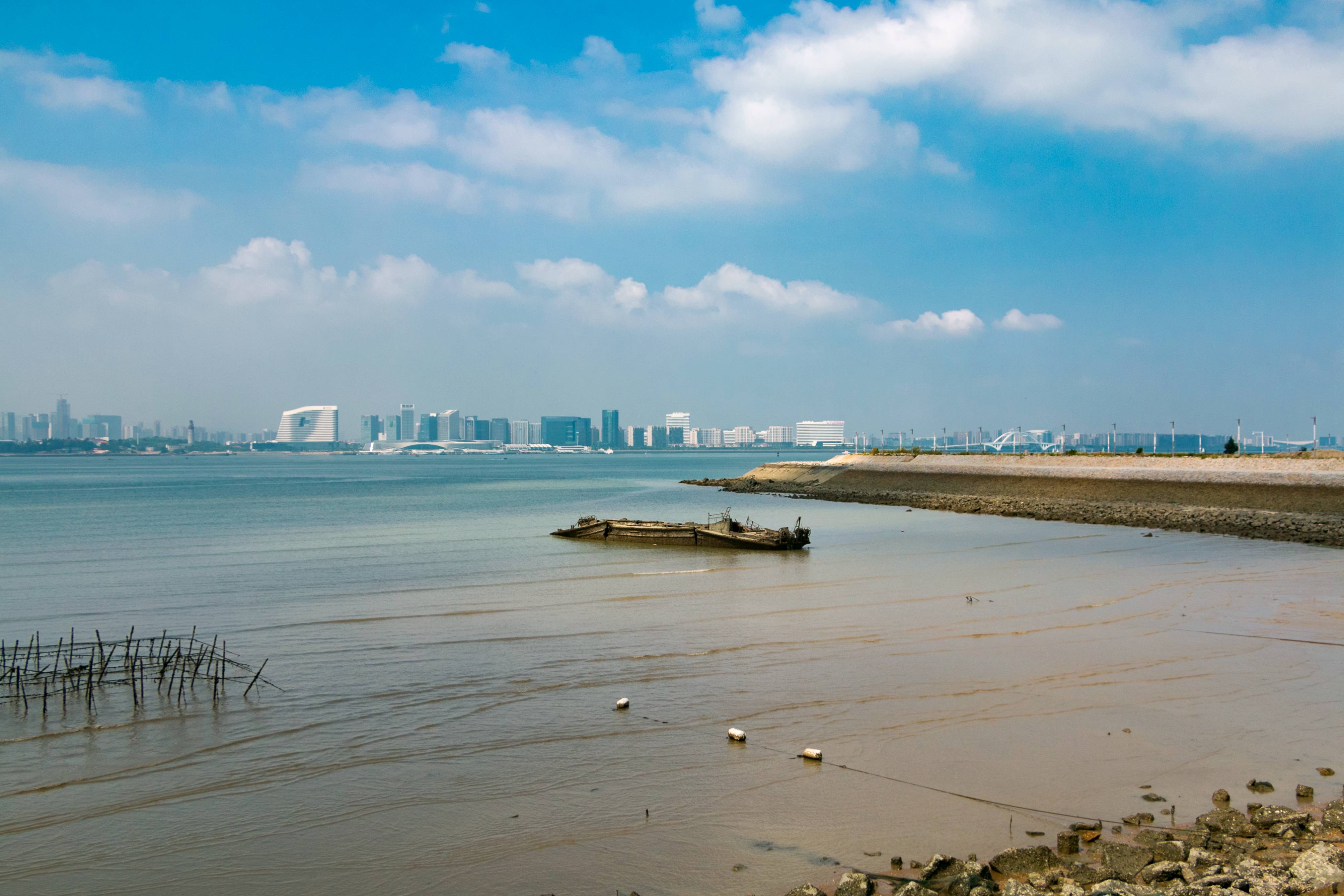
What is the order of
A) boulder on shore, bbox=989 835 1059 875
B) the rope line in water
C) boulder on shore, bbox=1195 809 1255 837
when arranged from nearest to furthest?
boulder on shore, bbox=989 835 1059 875 < boulder on shore, bbox=1195 809 1255 837 < the rope line in water

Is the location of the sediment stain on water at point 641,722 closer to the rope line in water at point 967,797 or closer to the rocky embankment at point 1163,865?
the rope line in water at point 967,797

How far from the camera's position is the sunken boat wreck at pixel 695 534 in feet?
127

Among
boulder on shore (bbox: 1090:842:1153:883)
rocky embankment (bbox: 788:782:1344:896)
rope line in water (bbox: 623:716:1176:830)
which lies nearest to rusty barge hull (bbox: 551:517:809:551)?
rope line in water (bbox: 623:716:1176:830)

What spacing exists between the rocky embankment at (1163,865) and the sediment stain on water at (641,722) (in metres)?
0.59

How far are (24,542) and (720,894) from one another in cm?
4721

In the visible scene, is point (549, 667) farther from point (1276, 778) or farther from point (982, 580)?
point (982, 580)

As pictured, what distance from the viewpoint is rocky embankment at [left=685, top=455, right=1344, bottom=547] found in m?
47.5

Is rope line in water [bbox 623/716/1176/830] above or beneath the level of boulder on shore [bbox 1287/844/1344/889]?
beneath

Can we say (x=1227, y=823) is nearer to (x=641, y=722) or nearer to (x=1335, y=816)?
(x=1335, y=816)

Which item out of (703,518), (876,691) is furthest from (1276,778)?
(703,518)

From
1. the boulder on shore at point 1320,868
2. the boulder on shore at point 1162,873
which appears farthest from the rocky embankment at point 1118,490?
the boulder on shore at point 1162,873

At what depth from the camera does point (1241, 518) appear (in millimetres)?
47281

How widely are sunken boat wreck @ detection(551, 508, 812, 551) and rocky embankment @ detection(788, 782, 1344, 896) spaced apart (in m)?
26.8

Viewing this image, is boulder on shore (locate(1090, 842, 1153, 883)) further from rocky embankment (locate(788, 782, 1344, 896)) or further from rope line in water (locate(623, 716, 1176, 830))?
rope line in water (locate(623, 716, 1176, 830))
